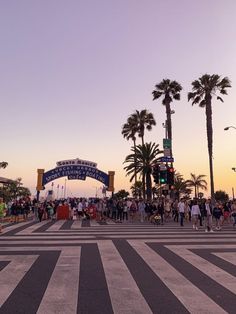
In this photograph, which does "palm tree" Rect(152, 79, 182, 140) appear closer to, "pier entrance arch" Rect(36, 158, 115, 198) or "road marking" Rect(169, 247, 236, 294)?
"pier entrance arch" Rect(36, 158, 115, 198)

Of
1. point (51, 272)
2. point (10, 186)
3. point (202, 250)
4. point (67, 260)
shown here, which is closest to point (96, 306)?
point (51, 272)

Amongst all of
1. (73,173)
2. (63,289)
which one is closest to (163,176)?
(73,173)

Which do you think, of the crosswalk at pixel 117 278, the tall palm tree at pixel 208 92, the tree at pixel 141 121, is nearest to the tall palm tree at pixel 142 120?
the tree at pixel 141 121

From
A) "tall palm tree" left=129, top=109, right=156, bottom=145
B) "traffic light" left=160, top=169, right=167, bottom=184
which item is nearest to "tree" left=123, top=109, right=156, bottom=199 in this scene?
"tall palm tree" left=129, top=109, right=156, bottom=145

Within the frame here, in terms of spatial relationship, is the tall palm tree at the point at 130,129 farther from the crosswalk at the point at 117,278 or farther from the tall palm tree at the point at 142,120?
the crosswalk at the point at 117,278

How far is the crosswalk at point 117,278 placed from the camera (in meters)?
6.09

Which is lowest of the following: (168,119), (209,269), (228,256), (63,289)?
(63,289)

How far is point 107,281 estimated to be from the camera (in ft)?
25.4

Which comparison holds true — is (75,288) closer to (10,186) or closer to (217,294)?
(217,294)

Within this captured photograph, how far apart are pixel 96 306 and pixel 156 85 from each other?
41.5m

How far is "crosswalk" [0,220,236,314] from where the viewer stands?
6094 mm

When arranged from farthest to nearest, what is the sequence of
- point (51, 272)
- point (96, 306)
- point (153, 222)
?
point (153, 222) < point (51, 272) < point (96, 306)

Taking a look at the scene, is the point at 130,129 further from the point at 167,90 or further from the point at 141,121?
the point at 167,90

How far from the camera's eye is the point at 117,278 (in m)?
8.01
